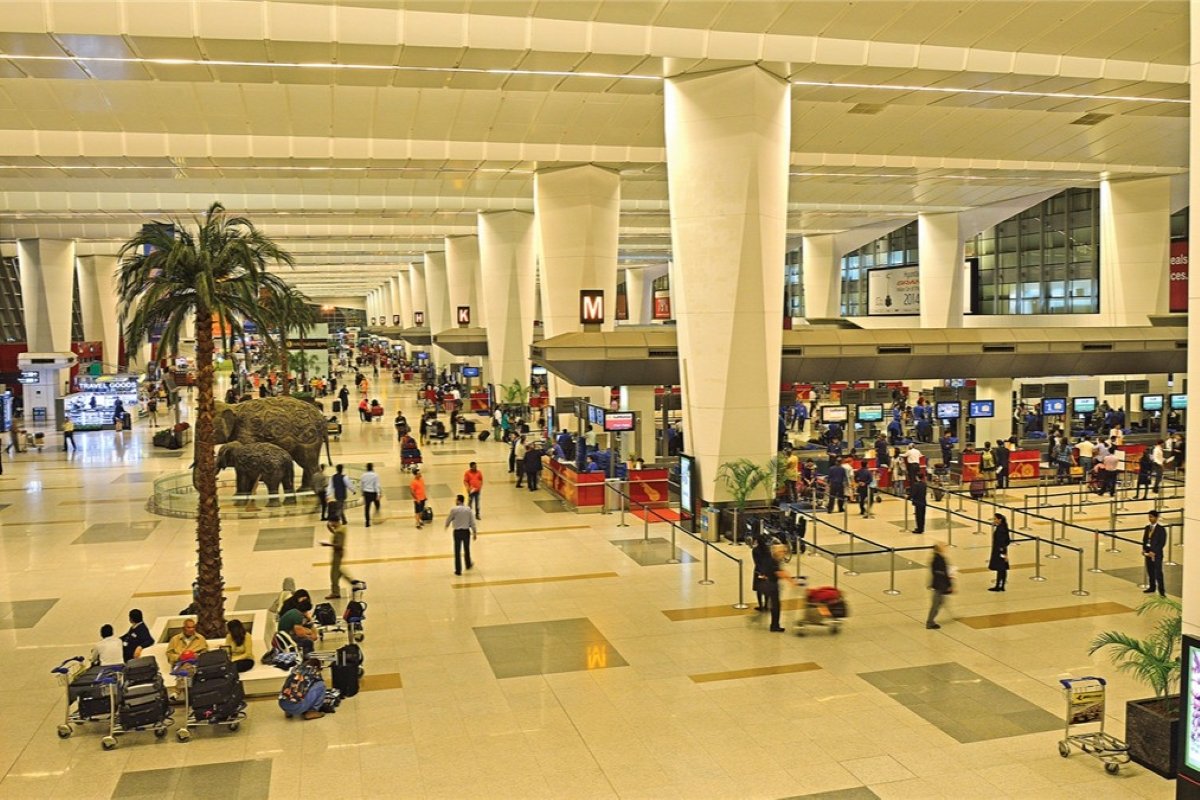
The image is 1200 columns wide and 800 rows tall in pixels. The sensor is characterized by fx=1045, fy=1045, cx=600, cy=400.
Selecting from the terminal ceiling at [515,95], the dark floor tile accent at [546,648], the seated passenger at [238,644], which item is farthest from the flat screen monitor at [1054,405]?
the seated passenger at [238,644]

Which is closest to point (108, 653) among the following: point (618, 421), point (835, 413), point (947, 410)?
point (618, 421)

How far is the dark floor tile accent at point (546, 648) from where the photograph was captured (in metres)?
11.7

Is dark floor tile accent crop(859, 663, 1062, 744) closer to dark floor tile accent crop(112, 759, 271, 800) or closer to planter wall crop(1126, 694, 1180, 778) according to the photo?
planter wall crop(1126, 694, 1180, 778)

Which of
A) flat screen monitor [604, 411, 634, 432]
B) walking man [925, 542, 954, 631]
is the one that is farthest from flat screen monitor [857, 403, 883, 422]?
walking man [925, 542, 954, 631]

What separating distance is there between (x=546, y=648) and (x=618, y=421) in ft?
39.3

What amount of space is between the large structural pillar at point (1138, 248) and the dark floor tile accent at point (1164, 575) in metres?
19.2

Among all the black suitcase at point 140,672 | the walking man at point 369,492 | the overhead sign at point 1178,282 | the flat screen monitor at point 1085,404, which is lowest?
the black suitcase at point 140,672

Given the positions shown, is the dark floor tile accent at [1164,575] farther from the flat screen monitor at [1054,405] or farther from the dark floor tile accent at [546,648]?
the flat screen monitor at [1054,405]

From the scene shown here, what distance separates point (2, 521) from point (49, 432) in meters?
23.1

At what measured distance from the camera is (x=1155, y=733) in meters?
8.41

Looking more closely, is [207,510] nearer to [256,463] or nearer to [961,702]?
[961,702]

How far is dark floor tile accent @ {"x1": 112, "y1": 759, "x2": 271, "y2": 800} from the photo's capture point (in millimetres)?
8461

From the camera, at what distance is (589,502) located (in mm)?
22281

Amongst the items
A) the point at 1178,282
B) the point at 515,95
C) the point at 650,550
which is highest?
the point at 515,95
